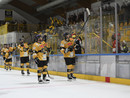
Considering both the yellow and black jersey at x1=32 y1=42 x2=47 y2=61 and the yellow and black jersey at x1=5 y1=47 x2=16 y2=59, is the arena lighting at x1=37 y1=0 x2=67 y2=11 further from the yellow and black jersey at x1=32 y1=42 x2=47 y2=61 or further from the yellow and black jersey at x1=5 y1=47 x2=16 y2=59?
the yellow and black jersey at x1=32 y1=42 x2=47 y2=61

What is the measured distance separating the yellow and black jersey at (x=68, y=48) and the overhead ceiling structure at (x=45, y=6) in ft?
46.0

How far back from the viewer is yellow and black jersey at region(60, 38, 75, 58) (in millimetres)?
9625

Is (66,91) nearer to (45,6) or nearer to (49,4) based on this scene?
(49,4)

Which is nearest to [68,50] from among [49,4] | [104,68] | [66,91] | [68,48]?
[68,48]

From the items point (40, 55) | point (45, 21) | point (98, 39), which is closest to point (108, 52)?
point (98, 39)

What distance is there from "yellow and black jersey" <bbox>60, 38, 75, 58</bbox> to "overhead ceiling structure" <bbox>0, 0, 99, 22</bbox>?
14.0 metres

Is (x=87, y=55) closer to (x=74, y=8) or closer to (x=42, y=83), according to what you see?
(x=42, y=83)

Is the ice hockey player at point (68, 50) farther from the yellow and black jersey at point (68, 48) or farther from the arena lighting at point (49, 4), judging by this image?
the arena lighting at point (49, 4)

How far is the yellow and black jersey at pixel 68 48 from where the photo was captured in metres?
9.62

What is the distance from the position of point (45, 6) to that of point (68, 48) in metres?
19.3

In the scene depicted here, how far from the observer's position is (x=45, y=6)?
92.8 feet

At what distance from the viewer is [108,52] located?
934 cm

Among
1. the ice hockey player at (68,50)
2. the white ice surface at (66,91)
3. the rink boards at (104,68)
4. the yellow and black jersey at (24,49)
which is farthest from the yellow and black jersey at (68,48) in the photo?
the yellow and black jersey at (24,49)

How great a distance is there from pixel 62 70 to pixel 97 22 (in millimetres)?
3443
